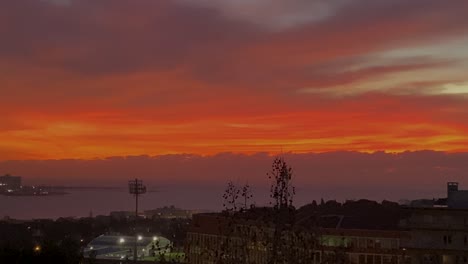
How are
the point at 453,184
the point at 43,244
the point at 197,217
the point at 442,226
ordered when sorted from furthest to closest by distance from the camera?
the point at 197,217 < the point at 453,184 < the point at 442,226 < the point at 43,244

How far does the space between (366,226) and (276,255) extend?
104 feet

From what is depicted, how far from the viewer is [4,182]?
6407 inches

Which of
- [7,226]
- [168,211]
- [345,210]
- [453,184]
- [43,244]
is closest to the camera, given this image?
[43,244]

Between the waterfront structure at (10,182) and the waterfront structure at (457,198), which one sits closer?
the waterfront structure at (457,198)

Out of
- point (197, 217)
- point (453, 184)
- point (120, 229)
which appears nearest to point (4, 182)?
point (120, 229)

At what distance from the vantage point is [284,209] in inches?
410

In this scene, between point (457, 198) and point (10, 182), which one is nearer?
point (457, 198)

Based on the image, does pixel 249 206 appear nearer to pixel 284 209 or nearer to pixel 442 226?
pixel 284 209

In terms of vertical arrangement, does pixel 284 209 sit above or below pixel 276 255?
above

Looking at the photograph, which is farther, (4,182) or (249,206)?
(4,182)

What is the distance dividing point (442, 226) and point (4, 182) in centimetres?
14404

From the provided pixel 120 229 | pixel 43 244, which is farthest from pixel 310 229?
pixel 120 229

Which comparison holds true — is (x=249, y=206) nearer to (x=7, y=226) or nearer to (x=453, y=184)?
(x=453, y=184)

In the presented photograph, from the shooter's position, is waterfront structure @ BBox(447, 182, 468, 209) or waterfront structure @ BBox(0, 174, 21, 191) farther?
waterfront structure @ BBox(0, 174, 21, 191)
